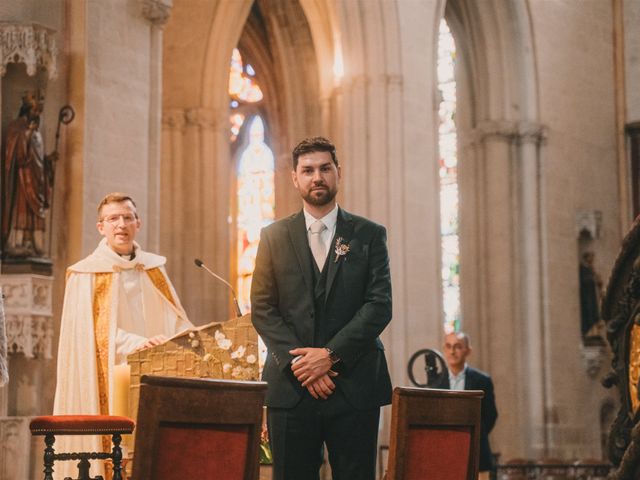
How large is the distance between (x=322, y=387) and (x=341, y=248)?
0.50 metres

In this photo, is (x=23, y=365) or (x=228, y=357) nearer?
(x=228, y=357)

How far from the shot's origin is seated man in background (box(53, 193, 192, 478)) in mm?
6332

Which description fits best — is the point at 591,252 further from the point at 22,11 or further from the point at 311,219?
the point at 311,219

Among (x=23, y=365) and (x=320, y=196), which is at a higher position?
(x=320, y=196)

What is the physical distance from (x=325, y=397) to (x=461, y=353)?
492cm

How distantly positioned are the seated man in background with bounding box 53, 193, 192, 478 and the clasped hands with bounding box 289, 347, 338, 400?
8.31ft

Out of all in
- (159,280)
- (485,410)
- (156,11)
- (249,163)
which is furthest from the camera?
(249,163)

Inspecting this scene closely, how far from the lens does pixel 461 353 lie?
28.5ft

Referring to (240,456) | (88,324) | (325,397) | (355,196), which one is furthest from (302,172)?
(355,196)

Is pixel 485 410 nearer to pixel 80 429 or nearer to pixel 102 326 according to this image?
pixel 102 326

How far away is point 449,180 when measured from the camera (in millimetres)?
19344

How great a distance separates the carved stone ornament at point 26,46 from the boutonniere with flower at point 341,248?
17.6ft

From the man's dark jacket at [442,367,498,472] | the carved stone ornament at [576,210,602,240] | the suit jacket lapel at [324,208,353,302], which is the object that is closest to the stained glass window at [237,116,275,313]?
the carved stone ornament at [576,210,602,240]

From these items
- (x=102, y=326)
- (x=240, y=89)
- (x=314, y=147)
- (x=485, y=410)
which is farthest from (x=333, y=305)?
(x=240, y=89)
